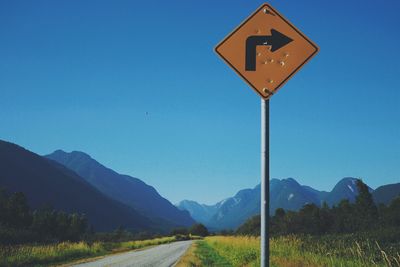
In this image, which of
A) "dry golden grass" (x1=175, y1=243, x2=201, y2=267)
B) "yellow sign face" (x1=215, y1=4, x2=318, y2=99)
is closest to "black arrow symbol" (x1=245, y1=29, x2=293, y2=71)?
"yellow sign face" (x1=215, y1=4, x2=318, y2=99)

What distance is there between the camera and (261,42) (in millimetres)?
5035

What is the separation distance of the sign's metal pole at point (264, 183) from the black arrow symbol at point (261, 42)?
16.2 inches

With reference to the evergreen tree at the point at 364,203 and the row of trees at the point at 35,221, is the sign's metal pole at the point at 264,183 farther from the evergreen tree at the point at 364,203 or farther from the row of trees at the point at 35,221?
the evergreen tree at the point at 364,203

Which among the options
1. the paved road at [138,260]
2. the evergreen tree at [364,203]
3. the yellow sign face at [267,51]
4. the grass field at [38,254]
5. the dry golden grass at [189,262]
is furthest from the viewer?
the evergreen tree at [364,203]

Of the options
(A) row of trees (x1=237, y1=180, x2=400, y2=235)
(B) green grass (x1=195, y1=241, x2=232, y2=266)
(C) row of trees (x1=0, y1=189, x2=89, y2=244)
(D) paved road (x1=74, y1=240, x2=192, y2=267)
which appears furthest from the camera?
(A) row of trees (x1=237, y1=180, x2=400, y2=235)

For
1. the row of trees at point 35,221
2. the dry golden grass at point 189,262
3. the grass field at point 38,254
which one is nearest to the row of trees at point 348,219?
the row of trees at point 35,221

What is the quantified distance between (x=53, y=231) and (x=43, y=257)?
47341mm

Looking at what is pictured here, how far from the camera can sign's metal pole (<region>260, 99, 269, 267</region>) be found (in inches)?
181

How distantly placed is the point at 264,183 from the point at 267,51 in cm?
132

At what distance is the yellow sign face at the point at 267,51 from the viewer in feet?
16.3

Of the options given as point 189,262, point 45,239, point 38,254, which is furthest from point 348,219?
point 189,262

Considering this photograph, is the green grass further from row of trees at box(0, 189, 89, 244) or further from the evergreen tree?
the evergreen tree

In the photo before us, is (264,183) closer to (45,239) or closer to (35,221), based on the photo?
(45,239)

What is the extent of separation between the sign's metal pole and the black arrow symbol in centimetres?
41
